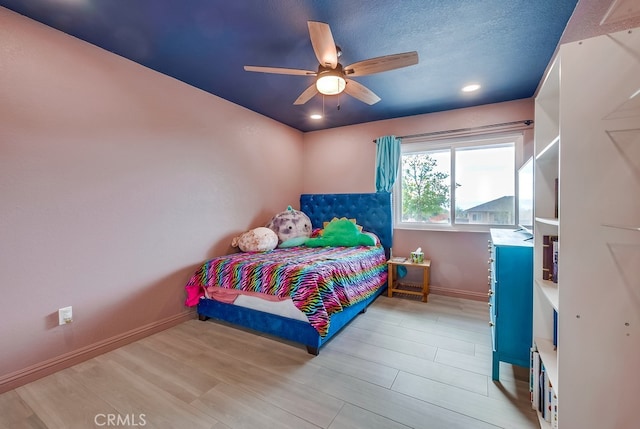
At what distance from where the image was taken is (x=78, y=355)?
2.00m

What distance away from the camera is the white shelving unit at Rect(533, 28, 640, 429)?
39.7 inches

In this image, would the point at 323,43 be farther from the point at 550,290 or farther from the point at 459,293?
the point at 459,293

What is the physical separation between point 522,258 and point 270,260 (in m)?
2.01

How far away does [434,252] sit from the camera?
3.58 metres

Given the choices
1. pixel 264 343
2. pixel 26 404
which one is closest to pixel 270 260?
pixel 264 343

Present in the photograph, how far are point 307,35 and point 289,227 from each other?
224 cm

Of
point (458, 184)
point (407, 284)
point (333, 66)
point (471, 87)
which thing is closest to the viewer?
point (333, 66)

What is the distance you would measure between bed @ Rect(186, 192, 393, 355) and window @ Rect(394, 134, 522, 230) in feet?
3.31

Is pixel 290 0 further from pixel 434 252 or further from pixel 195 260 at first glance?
pixel 434 252

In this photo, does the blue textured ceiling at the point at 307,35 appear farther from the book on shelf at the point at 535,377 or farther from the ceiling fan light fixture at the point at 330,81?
the book on shelf at the point at 535,377

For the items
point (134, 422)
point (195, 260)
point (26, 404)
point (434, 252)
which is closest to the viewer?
point (134, 422)
